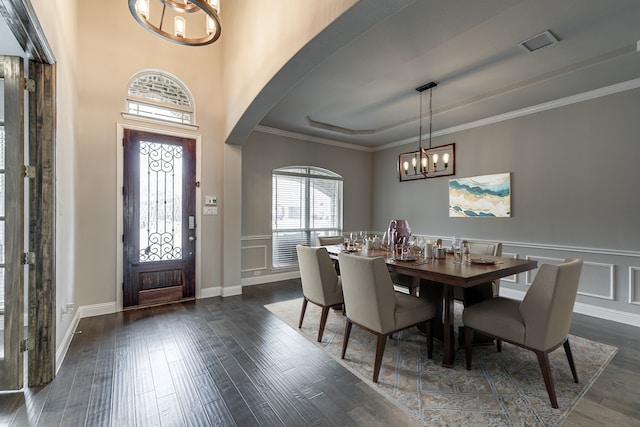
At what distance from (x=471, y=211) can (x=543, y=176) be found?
1.12m

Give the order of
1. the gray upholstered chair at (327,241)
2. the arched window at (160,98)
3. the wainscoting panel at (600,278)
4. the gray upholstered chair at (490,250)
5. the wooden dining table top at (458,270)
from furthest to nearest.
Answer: the gray upholstered chair at (327,241) < the arched window at (160,98) < the wainscoting panel at (600,278) < the gray upholstered chair at (490,250) < the wooden dining table top at (458,270)

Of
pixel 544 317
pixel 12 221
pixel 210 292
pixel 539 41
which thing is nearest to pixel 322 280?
pixel 544 317

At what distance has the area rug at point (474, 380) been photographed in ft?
6.04

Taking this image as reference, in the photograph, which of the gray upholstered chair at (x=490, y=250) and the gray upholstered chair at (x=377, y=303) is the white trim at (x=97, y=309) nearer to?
the gray upholstered chair at (x=377, y=303)

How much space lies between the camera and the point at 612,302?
3.54 m

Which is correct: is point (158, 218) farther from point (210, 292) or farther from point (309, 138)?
point (309, 138)

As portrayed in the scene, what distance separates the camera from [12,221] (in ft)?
6.55

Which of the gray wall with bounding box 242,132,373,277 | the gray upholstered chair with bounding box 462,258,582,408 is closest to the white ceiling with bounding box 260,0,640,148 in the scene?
the gray wall with bounding box 242,132,373,277

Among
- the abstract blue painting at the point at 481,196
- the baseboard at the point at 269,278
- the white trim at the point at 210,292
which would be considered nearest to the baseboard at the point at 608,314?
the abstract blue painting at the point at 481,196

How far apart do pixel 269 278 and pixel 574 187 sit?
4.90m

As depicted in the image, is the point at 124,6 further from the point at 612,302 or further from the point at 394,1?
the point at 612,302

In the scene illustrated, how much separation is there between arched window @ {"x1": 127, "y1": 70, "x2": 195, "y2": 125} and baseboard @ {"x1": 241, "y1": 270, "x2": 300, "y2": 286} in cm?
276

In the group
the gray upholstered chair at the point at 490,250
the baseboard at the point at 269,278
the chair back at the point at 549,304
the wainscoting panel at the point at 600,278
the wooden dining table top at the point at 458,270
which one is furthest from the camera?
the baseboard at the point at 269,278

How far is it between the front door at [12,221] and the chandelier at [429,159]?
373 centimetres
